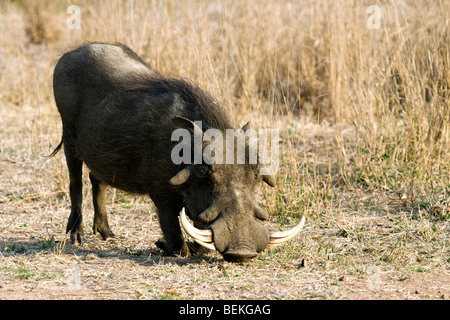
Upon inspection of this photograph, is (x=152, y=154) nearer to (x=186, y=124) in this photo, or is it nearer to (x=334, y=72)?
(x=186, y=124)

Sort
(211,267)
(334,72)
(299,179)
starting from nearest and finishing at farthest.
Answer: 1. (211,267)
2. (299,179)
3. (334,72)

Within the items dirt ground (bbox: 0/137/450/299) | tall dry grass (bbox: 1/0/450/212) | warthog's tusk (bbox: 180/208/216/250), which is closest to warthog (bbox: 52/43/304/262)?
warthog's tusk (bbox: 180/208/216/250)

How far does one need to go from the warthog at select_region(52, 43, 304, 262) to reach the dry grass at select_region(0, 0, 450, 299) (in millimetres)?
239

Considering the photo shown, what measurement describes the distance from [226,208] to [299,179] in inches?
80.1

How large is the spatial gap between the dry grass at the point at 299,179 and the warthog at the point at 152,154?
24 cm

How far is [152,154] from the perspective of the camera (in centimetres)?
414

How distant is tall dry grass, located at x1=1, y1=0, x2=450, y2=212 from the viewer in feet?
19.1

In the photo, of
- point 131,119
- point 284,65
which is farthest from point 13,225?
point 284,65

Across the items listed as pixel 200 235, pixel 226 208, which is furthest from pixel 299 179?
pixel 200 235

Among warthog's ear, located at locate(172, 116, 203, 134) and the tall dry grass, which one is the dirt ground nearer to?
the tall dry grass

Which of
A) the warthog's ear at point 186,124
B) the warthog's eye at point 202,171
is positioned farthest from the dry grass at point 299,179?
the warthog's ear at point 186,124
